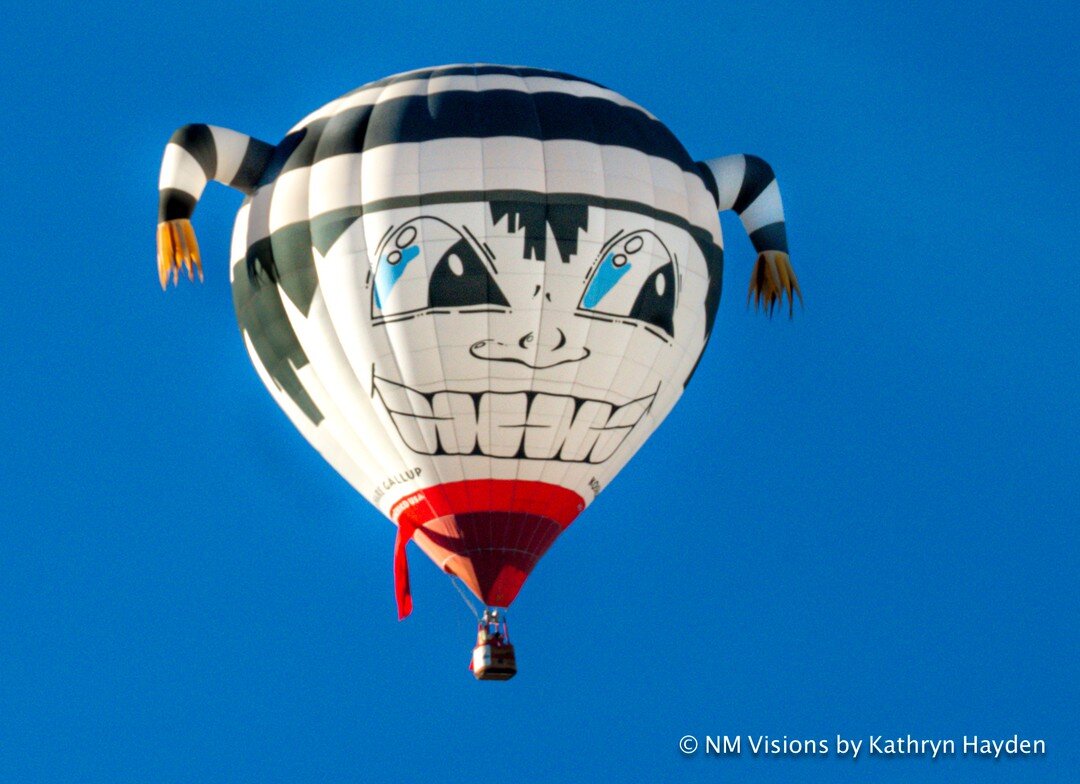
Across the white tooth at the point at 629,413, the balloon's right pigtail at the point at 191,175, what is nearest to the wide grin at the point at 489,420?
the white tooth at the point at 629,413

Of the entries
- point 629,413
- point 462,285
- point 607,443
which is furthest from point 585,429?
point 462,285

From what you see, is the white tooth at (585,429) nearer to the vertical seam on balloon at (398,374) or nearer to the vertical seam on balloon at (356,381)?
the vertical seam on balloon at (398,374)

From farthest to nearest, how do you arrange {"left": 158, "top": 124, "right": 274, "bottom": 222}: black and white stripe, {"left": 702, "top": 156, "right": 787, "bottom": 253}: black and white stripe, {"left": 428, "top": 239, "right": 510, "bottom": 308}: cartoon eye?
{"left": 702, "top": 156, "right": 787, "bottom": 253}: black and white stripe, {"left": 158, "top": 124, "right": 274, "bottom": 222}: black and white stripe, {"left": 428, "top": 239, "right": 510, "bottom": 308}: cartoon eye

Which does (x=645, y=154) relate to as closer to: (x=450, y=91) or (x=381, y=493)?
(x=450, y=91)

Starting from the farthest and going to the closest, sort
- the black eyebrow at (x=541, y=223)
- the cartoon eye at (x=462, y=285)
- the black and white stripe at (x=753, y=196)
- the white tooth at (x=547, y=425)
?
the black and white stripe at (x=753, y=196) < the white tooth at (x=547, y=425) < the black eyebrow at (x=541, y=223) < the cartoon eye at (x=462, y=285)

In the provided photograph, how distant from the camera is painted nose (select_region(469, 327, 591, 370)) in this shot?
26297 millimetres

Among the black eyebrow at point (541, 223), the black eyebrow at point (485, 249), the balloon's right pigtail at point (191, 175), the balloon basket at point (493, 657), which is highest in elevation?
the balloon's right pigtail at point (191, 175)

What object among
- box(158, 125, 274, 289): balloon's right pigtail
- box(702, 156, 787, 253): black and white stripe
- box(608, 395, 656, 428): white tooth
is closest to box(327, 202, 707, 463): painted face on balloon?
box(608, 395, 656, 428): white tooth

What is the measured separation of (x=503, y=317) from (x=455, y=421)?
1017 mm

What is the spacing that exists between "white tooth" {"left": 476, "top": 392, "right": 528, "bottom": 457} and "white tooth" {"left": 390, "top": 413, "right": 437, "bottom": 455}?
0.42 meters

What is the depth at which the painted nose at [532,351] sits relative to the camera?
1035 inches

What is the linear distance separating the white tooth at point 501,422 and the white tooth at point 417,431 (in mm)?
417

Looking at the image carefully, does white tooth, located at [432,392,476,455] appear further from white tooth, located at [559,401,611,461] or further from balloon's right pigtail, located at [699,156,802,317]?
balloon's right pigtail, located at [699,156,802,317]

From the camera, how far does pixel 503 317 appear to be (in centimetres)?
2627
